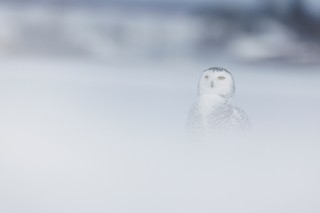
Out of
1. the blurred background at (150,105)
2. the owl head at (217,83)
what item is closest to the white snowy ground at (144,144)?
the blurred background at (150,105)

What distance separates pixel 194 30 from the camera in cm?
167

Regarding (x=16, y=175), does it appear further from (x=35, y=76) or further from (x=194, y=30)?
(x=194, y=30)

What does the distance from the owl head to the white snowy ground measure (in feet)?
0.38

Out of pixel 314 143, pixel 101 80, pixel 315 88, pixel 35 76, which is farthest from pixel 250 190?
pixel 35 76

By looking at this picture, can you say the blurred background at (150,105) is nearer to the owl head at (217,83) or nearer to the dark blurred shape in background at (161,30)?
the dark blurred shape in background at (161,30)

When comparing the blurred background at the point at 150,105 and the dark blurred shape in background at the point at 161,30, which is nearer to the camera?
the blurred background at the point at 150,105

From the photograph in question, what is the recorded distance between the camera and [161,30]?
1672 millimetres

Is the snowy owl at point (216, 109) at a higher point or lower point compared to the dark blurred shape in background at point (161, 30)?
lower

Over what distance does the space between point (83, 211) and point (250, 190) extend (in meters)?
0.35

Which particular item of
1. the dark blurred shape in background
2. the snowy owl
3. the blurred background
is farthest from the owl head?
the dark blurred shape in background

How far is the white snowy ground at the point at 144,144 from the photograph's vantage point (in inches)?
45.8

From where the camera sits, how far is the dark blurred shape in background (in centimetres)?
161

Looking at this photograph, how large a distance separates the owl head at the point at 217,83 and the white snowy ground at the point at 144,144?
116mm

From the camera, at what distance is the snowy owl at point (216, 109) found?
3.91 feet
